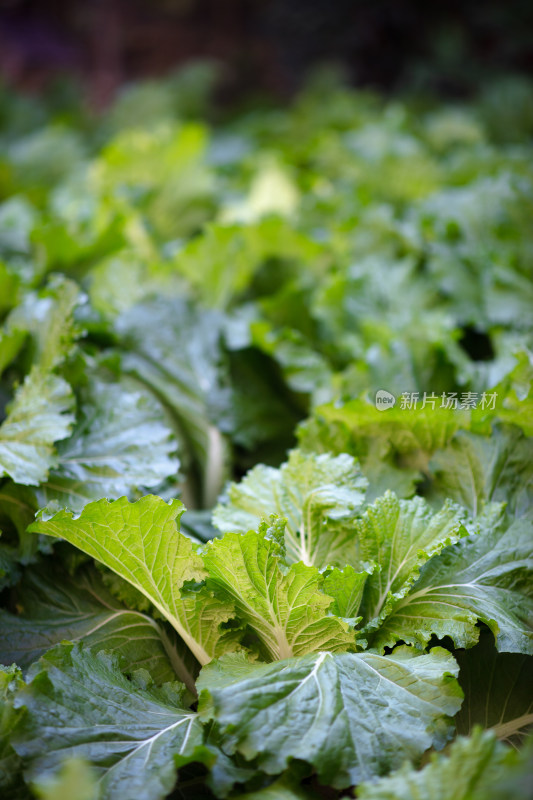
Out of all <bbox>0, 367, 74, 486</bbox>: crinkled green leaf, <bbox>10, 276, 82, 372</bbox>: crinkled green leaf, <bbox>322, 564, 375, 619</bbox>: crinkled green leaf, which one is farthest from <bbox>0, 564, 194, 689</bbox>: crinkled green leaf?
<bbox>10, 276, 82, 372</bbox>: crinkled green leaf

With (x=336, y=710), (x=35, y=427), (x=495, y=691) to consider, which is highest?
(x=35, y=427)

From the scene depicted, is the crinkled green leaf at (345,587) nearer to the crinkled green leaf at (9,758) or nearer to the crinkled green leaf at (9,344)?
the crinkled green leaf at (9,758)

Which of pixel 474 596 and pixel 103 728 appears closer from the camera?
pixel 103 728

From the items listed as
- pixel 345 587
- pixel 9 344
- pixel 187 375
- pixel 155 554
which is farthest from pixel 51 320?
pixel 345 587

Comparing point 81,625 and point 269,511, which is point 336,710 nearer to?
point 269,511

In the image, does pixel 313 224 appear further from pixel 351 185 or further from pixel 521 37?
pixel 521 37

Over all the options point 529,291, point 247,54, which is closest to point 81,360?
point 529,291

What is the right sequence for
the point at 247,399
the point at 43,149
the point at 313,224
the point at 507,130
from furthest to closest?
1. the point at 507,130
2. the point at 43,149
3. the point at 313,224
4. the point at 247,399
